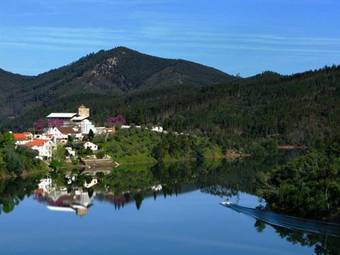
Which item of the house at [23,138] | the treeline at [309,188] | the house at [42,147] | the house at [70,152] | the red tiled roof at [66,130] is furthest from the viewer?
the red tiled roof at [66,130]

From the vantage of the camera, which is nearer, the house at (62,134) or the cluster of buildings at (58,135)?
the cluster of buildings at (58,135)

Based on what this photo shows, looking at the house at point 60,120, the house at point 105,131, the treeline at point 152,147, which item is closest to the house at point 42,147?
the treeline at point 152,147

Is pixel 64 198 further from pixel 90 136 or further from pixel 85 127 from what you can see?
pixel 85 127

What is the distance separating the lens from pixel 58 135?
264 feet

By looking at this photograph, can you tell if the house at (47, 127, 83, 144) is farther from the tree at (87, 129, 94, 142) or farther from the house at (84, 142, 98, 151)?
the house at (84, 142, 98, 151)

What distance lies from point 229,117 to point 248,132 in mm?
6804

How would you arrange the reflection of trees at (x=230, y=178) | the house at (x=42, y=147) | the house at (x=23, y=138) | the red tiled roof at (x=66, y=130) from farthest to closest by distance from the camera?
the red tiled roof at (x=66, y=130) < the house at (x=23, y=138) < the house at (x=42, y=147) < the reflection of trees at (x=230, y=178)

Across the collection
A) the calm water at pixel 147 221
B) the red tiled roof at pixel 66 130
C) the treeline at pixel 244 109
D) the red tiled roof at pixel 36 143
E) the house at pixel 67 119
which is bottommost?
the calm water at pixel 147 221

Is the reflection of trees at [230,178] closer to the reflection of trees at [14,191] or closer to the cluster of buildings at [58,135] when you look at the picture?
the reflection of trees at [14,191]

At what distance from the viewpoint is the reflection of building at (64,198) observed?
45.0 m

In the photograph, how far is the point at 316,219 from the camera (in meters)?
34.3

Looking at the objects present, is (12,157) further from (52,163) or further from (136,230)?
(136,230)

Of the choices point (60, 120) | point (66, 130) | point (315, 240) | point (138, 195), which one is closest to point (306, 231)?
point (315, 240)

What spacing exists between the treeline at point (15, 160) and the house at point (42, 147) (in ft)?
13.8
